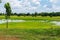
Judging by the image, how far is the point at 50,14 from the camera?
15100cm

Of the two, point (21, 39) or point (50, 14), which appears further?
point (50, 14)

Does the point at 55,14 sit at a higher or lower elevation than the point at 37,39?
lower

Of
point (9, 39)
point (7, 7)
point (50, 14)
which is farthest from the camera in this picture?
point (50, 14)

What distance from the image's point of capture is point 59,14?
527ft

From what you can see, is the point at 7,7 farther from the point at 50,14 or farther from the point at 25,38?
the point at 50,14

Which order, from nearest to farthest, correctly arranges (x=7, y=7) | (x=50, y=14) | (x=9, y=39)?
(x=9, y=39) → (x=7, y=7) → (x=50, y=14)

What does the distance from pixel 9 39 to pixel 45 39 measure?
4079 mm

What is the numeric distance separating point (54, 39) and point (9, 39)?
5156mm

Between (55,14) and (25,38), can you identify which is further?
(55,14)

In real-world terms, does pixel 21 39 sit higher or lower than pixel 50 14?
higher

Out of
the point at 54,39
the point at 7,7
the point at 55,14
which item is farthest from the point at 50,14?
the point at 54,39

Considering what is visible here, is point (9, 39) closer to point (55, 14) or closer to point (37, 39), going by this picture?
point (37, 39)

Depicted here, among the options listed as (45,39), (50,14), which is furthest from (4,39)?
(50,14)

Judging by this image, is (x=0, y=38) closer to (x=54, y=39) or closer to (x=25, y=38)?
(x=25, y=38)
